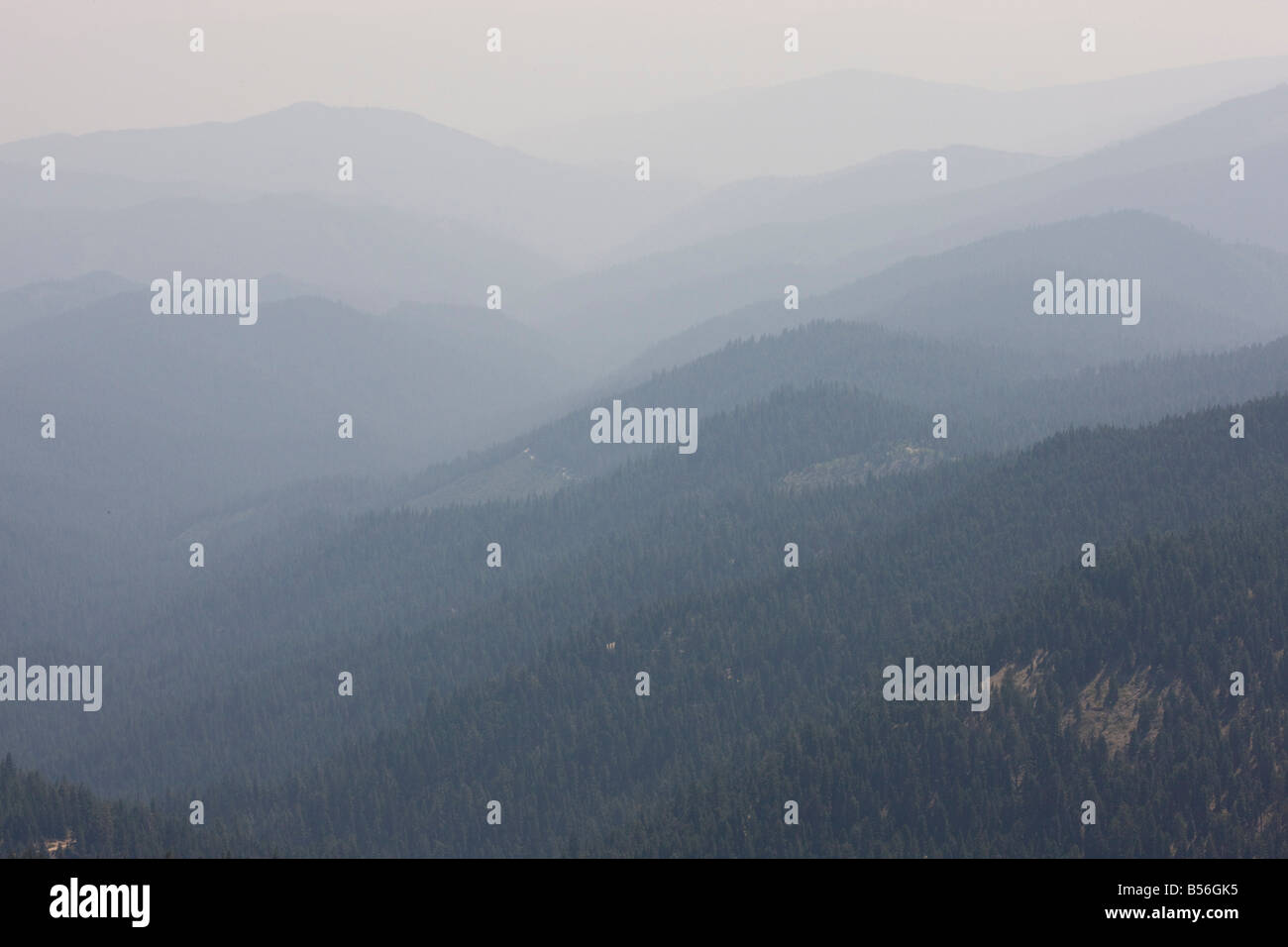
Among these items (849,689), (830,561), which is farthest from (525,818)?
(830,561)

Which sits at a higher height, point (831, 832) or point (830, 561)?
point (830, 561)

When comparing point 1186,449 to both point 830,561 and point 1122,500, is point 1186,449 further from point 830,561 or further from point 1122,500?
point 830,561

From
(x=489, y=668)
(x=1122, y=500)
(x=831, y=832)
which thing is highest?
(x=1122, y=500)

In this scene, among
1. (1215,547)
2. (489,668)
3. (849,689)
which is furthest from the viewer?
(489,668)

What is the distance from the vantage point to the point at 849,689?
130125 mm

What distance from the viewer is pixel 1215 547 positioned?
108 metres

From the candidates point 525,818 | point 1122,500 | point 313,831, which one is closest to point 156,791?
point 313,831

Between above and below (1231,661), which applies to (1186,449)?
above

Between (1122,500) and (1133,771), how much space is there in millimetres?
51012

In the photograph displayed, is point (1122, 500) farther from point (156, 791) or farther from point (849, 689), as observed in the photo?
point (156, 791)

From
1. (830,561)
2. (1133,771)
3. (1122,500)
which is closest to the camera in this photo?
(1133,771)
